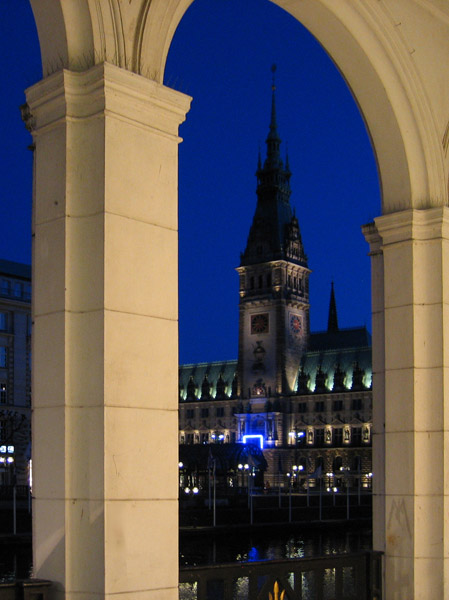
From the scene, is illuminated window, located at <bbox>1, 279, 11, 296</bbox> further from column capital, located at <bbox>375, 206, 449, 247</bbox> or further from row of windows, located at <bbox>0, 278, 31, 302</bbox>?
Answer: column capital, located at <bbox>375, 206, 449, 247</bbox>

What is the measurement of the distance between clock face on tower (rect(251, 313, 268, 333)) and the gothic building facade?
0.33 ft

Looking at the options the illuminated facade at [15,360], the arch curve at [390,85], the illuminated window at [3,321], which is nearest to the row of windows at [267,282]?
the illuminated facade at [15,360]

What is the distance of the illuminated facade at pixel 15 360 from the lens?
190 ft

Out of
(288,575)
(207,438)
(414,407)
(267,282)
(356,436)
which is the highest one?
(267,282)

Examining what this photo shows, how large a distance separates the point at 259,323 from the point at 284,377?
239 inches

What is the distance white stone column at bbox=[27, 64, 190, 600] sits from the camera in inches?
169

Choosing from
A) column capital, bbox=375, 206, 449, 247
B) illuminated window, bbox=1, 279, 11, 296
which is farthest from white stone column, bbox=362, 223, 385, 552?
illuminated window, bbox=1, 279, 11, 296

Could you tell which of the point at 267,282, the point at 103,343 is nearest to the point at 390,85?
the point at 103,343

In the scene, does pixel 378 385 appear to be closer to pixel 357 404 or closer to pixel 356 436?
pixel 356 436

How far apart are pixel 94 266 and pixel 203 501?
36.3 metres

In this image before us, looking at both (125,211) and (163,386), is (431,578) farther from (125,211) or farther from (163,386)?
(125,211)

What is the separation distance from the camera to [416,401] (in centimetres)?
669

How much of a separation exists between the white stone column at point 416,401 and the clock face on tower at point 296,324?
83.4 meters

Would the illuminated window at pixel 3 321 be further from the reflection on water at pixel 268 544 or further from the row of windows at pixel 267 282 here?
the row of windows at pixel 267 282
